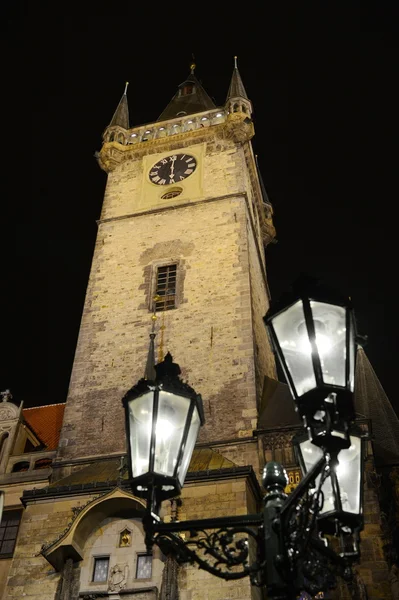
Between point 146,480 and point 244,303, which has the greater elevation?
point 244,303

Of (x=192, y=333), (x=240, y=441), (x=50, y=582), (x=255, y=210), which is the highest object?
(x=255, y=210)

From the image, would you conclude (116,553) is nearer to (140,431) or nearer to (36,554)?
(36,554)

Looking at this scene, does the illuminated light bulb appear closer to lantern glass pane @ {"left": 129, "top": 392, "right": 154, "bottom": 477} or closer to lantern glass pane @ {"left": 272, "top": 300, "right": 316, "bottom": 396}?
lantern glass pane @ {"left": 129, "top": 392, "right": 154, "bottom": 477}

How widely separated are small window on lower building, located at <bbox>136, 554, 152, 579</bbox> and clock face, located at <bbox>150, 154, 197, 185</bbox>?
512 inches

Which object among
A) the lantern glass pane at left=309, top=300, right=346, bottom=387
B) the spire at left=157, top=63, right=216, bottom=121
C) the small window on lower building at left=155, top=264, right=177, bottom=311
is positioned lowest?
the lantern glass pane at left=309, top=300, right=346, bottom=387

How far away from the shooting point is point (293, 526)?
4.42 metres

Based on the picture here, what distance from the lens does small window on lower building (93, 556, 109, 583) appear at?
11.7 m

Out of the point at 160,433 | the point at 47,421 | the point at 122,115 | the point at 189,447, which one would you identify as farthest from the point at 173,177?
the point at 160,433

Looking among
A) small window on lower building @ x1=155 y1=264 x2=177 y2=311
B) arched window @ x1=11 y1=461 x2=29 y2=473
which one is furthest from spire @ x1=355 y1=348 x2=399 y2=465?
arched window @ x1=11 y1=461 x2=29 y2=473

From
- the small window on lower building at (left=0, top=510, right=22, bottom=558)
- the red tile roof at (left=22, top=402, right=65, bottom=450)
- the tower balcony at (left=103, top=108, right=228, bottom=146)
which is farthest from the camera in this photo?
the tower balcony at (left=103, top=108, right=228, bottom=146)

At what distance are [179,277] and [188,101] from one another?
12.8m

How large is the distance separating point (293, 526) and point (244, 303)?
12.4m

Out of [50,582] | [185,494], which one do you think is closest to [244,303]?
[185,494]

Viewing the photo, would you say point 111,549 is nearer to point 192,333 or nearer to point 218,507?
point 218,507
